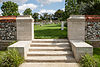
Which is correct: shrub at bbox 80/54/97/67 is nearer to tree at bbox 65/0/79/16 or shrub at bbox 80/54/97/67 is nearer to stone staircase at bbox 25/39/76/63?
stone staircase at bbox 25/39/76/63

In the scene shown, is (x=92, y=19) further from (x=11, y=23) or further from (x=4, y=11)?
(x=4, y=11)

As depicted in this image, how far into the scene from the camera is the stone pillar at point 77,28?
5.52 metres

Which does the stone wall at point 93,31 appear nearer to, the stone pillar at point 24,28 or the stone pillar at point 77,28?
the stone pillar at point 77,28

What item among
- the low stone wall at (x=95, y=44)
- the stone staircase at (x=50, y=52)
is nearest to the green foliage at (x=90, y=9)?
the low stone wall at (x=95, y=44)

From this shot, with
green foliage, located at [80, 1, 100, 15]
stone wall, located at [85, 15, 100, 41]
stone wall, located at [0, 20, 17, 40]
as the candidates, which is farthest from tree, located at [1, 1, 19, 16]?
stone wall, located at [85, 15, 100, 41]

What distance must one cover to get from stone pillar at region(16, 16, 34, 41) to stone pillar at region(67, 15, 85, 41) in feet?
7.80

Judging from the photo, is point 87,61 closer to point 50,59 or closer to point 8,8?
point 50,59

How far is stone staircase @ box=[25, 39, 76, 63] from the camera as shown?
13.8 ft

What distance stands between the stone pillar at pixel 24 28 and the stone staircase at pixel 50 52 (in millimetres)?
550

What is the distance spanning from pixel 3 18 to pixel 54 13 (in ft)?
233

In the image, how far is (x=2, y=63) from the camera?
3.66m

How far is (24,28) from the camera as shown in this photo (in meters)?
5.56

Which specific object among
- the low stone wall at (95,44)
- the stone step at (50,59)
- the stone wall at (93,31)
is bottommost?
the stone step at (50,59)

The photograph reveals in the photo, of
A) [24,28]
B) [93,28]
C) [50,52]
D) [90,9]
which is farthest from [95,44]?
[90,9]
